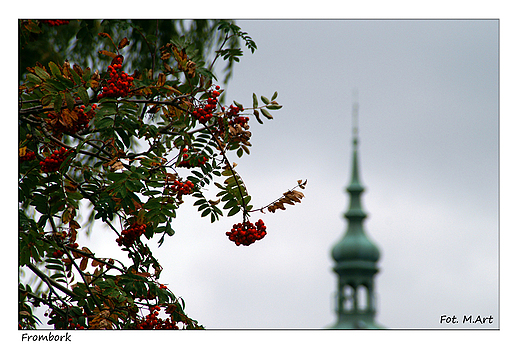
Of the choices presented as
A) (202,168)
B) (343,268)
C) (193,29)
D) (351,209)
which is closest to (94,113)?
(202,168)

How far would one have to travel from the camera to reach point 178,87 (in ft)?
10.3

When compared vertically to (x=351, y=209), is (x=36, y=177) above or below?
below

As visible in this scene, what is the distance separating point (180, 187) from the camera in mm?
2842

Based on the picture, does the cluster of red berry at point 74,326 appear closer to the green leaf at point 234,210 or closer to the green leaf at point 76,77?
the green leaf at point 234,210

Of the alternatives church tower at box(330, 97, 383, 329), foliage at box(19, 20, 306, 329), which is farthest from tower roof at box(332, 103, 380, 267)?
foliage at box(19, 20, 306, 329)

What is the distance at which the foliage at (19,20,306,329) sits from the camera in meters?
2.75

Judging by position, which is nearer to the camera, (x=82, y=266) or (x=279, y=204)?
(x=279, y=204)

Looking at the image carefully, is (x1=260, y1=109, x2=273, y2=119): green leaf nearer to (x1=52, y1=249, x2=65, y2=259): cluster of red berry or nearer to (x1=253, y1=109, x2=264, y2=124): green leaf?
(x1=253, y1=109, x2=264, y2=124): green leaf

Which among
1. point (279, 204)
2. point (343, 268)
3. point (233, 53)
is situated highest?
point (343, 268)

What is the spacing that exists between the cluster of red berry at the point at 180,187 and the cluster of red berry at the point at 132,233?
33 centimetres

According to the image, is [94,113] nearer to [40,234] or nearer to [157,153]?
[157,153]

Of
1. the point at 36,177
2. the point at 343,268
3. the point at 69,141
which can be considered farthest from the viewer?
the point at 343,268

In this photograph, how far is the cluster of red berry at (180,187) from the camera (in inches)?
112
